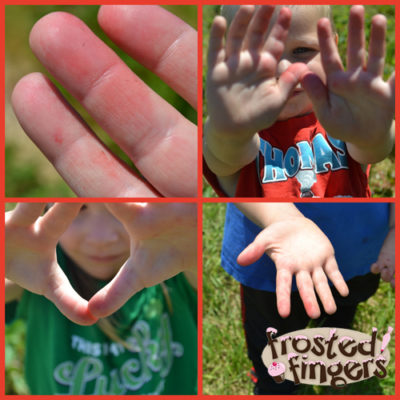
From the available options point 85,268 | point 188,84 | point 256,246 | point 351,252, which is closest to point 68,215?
point 85,268

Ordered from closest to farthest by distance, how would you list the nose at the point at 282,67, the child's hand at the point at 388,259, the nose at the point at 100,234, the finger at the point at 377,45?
the finger at the point at 377,45 < the nose at the point at 282,67 < the child's hand at the point at 388,259 < the nose at the point at 100,234

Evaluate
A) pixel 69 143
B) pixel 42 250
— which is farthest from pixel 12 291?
pixel 69 143

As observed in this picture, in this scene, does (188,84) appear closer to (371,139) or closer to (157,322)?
(371,139)

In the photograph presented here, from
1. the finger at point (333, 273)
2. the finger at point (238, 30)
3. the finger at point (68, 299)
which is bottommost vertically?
the finger at point (68, 299)

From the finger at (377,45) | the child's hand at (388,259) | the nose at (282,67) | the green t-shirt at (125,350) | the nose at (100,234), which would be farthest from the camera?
the green t-shirt at (125,350)

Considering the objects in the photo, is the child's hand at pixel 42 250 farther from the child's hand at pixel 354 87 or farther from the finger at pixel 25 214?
the child's hand at pixel 354 87

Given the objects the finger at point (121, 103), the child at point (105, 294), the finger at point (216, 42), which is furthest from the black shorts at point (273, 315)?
the finger at point (216, 42)

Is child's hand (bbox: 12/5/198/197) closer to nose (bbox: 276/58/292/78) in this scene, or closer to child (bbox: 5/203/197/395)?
child (bbox: 5/203/197/395)

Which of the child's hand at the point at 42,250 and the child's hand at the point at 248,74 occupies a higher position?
the child's hand at the point at 248,74
